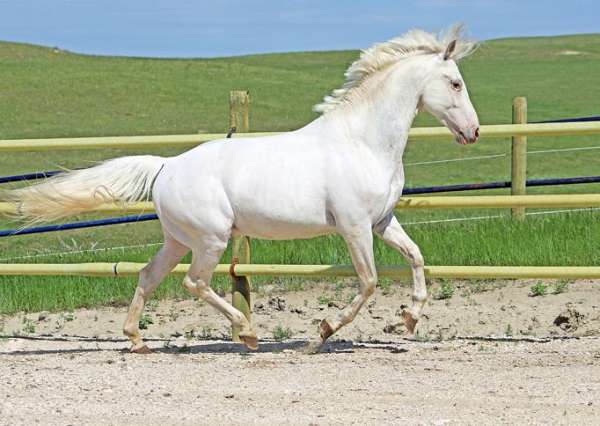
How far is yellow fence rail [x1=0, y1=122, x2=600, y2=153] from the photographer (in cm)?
699

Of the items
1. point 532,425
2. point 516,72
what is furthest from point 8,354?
point 516,72

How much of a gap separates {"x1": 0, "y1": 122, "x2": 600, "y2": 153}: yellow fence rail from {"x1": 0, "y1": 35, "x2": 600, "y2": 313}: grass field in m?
1.31

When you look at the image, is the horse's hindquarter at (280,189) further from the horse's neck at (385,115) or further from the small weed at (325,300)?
the small weed at (325,300)

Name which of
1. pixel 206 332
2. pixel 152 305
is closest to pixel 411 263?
pixel 206 332

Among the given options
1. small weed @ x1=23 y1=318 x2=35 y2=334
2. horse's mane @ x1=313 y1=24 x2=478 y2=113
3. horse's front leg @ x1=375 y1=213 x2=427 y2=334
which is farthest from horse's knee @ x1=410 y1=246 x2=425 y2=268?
small weed @ x1=23 y1=318 x2=35 y2=334

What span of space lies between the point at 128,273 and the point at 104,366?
118cm

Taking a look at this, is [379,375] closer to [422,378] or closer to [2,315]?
[422,378]

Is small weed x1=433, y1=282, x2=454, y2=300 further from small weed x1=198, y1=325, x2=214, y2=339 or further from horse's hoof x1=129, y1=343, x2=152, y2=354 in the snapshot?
horse's hoof x1=129, y1=343, x2=152, y2=354

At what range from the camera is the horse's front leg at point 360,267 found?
21.2 ft

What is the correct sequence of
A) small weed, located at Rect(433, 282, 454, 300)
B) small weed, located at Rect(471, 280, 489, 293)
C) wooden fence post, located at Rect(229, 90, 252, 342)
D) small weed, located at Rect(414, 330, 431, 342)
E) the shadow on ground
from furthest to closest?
small weed, located at Rect(471, 280, 489, 293) → small weed, located at Rect(433, 282, 454, 300) → wooden fence post, located at Rect(229, 90, 252, 342) → small weed, located at Rect(414, 330, 431, 342) → the shadow on ground

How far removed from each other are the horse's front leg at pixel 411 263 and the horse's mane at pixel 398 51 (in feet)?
2.39

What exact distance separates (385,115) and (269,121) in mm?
21886

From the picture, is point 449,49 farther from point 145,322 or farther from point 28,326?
point 28,326

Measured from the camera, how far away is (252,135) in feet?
24.2
